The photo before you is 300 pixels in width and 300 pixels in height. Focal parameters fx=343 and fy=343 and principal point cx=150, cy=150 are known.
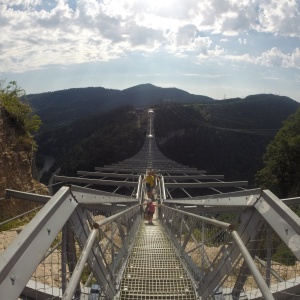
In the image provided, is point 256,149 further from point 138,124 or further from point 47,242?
point 47,242

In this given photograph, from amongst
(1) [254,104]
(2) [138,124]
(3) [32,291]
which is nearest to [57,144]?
(2) [138,124]

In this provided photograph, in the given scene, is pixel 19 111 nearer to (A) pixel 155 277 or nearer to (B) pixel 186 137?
(A) pixel 155 277

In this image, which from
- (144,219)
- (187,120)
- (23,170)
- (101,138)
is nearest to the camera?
(23,170)

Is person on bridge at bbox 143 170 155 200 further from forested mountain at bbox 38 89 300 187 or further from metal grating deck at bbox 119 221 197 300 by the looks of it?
forested mountain at bbox 38 89 300 187

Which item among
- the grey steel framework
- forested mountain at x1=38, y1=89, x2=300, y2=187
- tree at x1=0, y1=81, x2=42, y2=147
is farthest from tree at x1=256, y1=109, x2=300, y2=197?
forested mountain at x1=38, y1=89, x2=300, y2=187

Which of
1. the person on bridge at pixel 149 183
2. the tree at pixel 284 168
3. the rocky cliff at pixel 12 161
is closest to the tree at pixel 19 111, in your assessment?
the rocky cliff at pixel 12 161

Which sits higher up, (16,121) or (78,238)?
(16,121)
